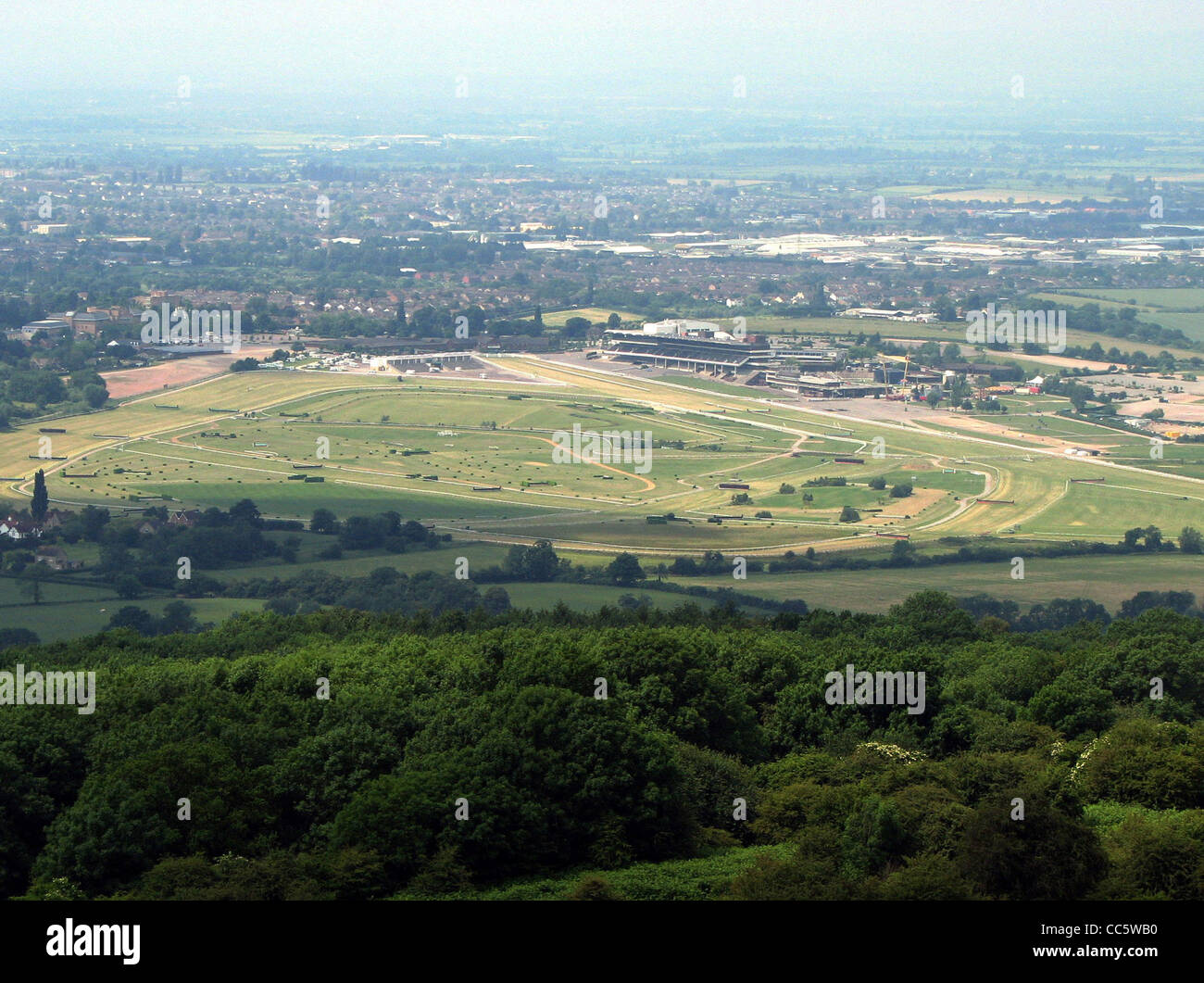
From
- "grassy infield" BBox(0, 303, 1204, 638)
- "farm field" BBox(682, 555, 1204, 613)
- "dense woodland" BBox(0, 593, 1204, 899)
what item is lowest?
"farm field" BBox(682, 555, 1204, 613)

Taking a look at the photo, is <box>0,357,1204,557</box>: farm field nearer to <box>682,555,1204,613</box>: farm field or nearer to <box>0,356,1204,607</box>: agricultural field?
<box>0,356,1204,607</box>: agricultural field

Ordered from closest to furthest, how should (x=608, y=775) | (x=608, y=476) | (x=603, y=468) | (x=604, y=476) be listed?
(x=608, y=775) < (x=608, y=476) < (x=604, y=476) < (x=603, y=468)

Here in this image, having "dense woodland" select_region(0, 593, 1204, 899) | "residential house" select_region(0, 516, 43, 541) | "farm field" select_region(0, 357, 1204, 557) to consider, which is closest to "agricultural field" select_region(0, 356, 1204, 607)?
"farm field" select_region(0, 357, 1204, 557)

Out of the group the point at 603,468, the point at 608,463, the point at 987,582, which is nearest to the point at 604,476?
the point at 603,468

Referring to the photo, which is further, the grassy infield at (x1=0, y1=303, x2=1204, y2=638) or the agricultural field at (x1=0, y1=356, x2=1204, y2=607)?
the agricultural field at (x1=0, y1=356, x2=1204, y2=607)

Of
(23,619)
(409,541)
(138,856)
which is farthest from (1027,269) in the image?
(138,856)

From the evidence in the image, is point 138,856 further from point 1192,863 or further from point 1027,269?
point 1027,269

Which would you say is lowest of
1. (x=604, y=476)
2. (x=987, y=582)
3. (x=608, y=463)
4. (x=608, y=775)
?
(x=987, y=582)

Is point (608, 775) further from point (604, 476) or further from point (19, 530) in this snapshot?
point (604, 476)
